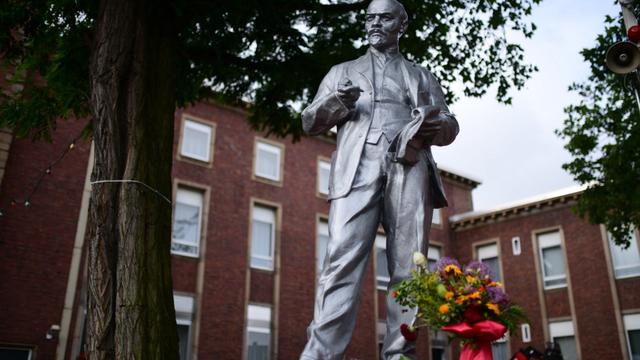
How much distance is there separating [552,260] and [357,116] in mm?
24152

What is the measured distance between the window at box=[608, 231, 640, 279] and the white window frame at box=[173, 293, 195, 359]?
52.3 feet

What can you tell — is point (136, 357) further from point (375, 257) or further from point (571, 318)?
point (571, 318)

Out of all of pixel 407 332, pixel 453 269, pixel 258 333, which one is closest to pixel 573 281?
pixel 258 333

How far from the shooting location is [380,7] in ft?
15.0

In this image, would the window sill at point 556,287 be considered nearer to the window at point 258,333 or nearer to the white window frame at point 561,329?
the white window frame at point 561,329

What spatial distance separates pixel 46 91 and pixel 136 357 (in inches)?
232

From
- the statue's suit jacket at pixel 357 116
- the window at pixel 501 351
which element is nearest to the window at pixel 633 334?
the window at pixel 501 351

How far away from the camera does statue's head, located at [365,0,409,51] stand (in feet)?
15.0

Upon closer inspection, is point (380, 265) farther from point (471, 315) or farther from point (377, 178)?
point (471, 315)

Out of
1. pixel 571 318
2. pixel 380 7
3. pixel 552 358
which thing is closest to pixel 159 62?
pixel 380 7

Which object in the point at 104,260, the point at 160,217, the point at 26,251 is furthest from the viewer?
the point at 26,251

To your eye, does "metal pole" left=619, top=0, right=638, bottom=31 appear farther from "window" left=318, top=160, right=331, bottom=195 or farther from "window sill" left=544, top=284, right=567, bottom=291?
"window sill" left=544, top=284, right=567, bottom=291

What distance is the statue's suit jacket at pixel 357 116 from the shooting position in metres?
4.21

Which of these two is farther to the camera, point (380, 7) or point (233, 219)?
point (233, 219)
